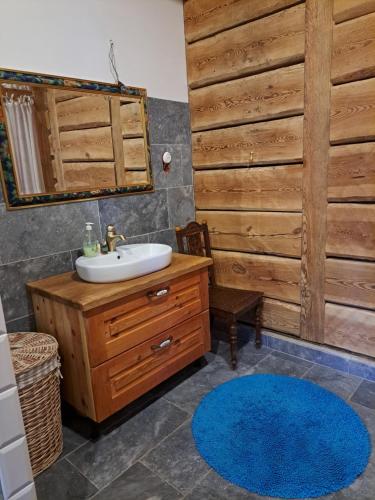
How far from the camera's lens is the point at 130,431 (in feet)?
6.19

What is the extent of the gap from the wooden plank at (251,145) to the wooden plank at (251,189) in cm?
6

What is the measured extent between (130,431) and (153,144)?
A: 5.95 feet

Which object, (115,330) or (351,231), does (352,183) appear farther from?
(115,330)

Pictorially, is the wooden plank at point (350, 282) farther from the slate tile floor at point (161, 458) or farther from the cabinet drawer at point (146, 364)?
the cabinet drawer at point (146, 364)

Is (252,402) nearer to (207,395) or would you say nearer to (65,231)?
(207,395)

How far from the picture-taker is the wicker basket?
5.01ft

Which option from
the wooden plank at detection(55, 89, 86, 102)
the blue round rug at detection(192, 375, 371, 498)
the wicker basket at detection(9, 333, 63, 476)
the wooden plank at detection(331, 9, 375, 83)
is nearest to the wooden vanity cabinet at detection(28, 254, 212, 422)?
the wicker basket at detection(9, 333, 63, 476)

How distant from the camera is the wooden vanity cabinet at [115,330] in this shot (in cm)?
169

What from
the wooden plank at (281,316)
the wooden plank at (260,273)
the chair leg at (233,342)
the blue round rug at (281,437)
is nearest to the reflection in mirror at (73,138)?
the wooden plank at (260,273)

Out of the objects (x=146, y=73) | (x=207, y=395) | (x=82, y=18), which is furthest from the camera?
(x=146, y=73)

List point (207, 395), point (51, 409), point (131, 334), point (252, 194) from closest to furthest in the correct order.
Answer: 1. point (51, 409)
2. point (131, 334)
3. point (207, 395)
4. point (252, 194)

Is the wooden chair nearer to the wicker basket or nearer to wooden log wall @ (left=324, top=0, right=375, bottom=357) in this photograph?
wooden log wall @ (left=324, top=0, right=375, bottom=357)

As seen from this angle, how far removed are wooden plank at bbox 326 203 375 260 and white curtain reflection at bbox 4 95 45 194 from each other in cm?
173

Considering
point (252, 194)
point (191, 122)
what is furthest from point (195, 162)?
point (252, 194)
